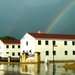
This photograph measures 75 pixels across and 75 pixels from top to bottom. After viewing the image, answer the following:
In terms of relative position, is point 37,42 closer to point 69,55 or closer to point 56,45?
point 56,45

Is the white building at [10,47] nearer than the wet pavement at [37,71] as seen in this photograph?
No

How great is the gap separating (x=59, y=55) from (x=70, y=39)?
538 centimetres

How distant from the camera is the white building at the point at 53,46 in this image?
70.9m

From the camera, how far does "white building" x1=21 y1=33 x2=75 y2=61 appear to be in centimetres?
7088

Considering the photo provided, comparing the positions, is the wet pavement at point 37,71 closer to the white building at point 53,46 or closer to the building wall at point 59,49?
the white building at point 53,46

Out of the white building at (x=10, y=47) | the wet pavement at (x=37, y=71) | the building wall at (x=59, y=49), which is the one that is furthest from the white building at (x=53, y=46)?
the wet pavement at (x=37, y=71)

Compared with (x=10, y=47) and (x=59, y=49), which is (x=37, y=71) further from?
(x=10, y=47)

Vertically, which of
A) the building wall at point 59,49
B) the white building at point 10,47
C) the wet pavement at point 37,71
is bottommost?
the wet pavement at point 37,71

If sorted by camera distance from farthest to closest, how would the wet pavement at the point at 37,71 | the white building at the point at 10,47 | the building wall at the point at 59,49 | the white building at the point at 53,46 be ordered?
the white building at the point at 10,47, the building wall at the point at 59,49, the white building at the point at 53,46, the wet pavement at the point at 37,71

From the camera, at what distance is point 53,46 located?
70625mm

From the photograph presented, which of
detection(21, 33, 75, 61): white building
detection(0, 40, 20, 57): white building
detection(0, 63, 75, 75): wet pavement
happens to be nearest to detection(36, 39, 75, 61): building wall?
detection(21, 33, 75, 61): white building

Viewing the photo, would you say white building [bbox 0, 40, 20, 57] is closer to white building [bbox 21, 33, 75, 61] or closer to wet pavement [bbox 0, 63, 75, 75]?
white building [bbox 21, 33, 75, 61]

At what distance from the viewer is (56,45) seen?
71.5 m

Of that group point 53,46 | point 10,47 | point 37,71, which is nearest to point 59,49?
point 53,46
